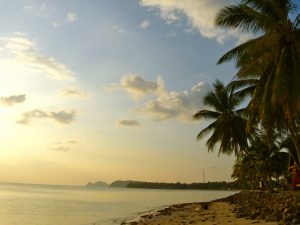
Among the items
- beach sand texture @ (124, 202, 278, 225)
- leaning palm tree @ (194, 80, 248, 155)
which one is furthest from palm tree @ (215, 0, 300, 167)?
leaning palm tree @ (194, 80, 248, 155)

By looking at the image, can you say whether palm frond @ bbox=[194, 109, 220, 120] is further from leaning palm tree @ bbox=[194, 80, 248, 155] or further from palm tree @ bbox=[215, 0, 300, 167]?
palm tree @ bbox=[215, 0, 300, 167]

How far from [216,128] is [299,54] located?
19772 millimetres

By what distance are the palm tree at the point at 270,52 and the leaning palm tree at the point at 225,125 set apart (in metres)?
16.1

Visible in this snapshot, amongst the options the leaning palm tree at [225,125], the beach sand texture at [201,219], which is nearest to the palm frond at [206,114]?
the leaning palm tree at [225,125]

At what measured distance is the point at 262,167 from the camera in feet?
158

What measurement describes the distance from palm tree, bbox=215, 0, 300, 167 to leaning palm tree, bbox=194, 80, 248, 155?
53.0 ft

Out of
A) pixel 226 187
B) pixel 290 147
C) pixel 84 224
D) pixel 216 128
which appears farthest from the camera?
pixel 226 187

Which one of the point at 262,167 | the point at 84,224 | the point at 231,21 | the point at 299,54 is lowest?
the point at 84,224

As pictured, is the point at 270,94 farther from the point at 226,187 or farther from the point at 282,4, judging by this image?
the point at 226,187

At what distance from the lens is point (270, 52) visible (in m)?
19.5

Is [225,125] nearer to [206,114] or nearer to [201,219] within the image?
[206,114]

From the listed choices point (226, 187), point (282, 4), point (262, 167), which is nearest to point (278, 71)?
point (282, 4)

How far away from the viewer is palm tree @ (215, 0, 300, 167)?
1800 centimetres

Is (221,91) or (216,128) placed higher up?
Answer: (221,91)
